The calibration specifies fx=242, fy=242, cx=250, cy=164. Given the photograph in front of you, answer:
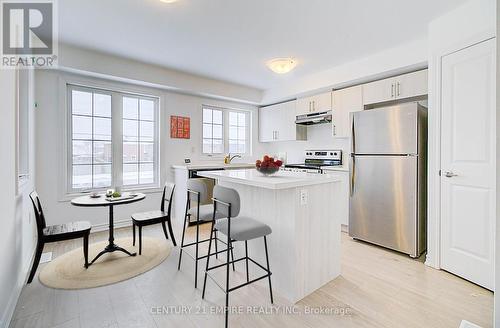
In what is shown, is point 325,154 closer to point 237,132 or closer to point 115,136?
point 237,132

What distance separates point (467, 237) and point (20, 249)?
4160mm

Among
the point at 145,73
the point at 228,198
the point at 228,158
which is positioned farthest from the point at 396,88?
the point at 145,73

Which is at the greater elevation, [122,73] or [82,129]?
[122,73]

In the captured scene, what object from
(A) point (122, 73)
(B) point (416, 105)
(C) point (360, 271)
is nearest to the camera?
(C) point (360, 271)

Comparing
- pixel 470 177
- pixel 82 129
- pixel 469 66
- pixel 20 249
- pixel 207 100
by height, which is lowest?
pixel 20 249

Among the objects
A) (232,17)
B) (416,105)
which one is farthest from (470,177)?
(232,17)

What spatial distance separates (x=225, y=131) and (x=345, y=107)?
2.41 m

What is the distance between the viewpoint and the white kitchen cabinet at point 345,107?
3730mm

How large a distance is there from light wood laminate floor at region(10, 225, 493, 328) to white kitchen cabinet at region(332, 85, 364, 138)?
7.33ft

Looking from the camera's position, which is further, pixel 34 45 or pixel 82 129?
pixel 82 129

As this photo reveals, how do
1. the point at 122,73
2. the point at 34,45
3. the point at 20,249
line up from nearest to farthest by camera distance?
1. the point at 20,249
2. the point at 34,45
3. the point at 122,73

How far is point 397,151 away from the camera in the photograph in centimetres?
286

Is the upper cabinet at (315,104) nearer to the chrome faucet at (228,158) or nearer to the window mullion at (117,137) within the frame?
the chrome faucet at (228,158)

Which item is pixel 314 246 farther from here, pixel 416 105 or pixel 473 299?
pixel 416 105
